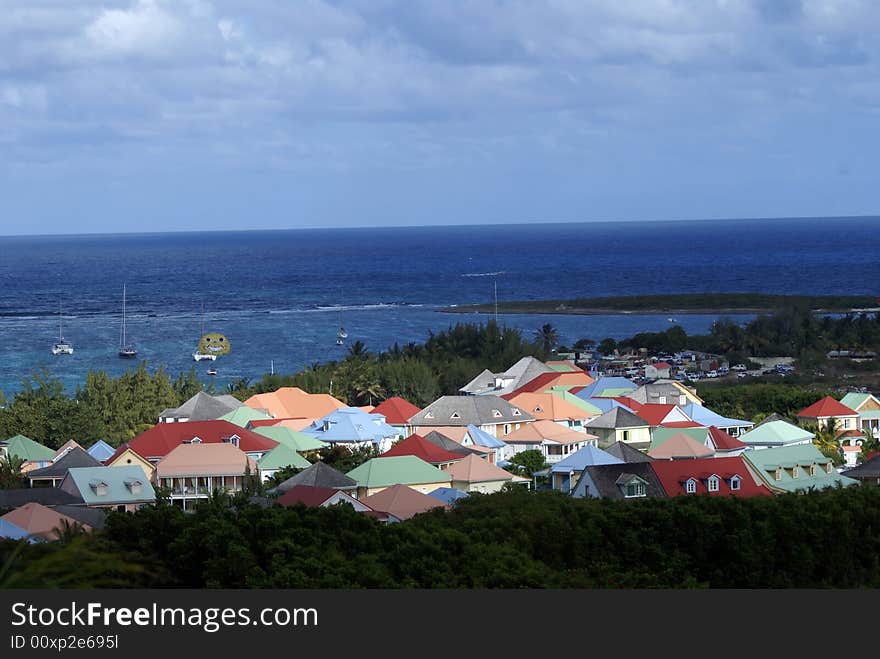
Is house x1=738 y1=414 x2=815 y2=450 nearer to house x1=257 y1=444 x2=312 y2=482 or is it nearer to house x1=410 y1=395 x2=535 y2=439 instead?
house x1=410 y1=395 x2=535 y2=439

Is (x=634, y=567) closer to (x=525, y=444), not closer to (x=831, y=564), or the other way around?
(x=831, y=564)

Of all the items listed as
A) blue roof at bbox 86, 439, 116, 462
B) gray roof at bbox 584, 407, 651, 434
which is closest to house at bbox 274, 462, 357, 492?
blue roof at bbox 86, 439, 116, 462

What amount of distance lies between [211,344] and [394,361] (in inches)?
839

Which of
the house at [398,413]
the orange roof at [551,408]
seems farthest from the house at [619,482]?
the orange roof at [551,408]

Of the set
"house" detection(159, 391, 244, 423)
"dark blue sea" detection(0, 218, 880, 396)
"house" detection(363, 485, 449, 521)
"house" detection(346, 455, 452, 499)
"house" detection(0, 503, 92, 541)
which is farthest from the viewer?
"dark blue sea" detection(0, 218, 880, 396)

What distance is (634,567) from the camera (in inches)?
847

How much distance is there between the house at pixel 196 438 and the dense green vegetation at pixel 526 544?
12.1m

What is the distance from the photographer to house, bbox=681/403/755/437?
41.1 m

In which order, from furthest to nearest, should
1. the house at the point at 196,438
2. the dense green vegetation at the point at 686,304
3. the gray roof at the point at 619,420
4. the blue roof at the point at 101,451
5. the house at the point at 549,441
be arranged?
the dense green vegetation at the point at 686,304
the gray roof at the point at 619,420
the house at the point at 549,441
the blue roof at the point at 101,451
the house at the point at 196,438

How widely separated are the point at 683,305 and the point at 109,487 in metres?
75.3

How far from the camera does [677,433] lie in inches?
1439

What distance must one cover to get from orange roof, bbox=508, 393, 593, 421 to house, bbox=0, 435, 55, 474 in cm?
1478

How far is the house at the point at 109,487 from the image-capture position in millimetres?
30094

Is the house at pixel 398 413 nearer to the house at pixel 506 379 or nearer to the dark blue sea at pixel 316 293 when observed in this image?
the house at pixel 506 379
